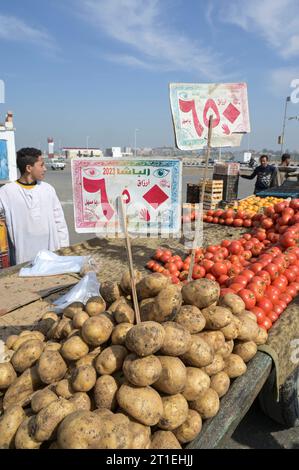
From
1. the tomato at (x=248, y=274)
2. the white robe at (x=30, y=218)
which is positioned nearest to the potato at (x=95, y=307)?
the tomato at (x=248, y=274)

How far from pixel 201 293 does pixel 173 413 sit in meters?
0.75

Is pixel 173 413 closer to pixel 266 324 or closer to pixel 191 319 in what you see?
pixel 191 319

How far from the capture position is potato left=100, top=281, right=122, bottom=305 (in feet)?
7.88

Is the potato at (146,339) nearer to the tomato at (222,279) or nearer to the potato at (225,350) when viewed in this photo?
the potato at (225,350)

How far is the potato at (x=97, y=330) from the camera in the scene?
6.36 feet

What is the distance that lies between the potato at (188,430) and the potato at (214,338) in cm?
44

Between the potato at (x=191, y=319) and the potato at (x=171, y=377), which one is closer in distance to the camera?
the potato at (x=171, y=377)

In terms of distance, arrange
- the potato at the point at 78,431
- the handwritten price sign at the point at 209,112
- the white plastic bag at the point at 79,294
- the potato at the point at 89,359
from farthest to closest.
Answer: the handwritten price sign at the point at 209,112
the white plastic bag at the point at 79,294
the potato at the point at 89,359
the potato at the point at 78,431

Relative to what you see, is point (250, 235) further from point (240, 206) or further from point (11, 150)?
point (11, 150)

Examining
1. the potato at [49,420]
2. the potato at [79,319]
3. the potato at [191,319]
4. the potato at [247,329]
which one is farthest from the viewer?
the potato at [247,329]

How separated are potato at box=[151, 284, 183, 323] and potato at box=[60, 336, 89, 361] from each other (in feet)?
1.56

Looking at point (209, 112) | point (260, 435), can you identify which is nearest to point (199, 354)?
point (260, 435)

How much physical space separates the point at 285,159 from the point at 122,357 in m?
11.5
